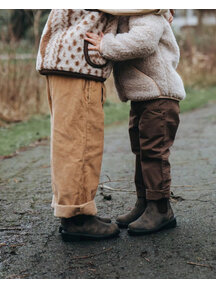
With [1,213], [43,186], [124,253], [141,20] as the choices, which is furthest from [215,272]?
[43,186]

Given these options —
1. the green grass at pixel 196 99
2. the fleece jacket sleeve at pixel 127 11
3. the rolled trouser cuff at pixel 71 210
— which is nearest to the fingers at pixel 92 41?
the fleece jacket sleeve at pixel 127 11

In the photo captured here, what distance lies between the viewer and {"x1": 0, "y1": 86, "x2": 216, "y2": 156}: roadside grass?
536 cm

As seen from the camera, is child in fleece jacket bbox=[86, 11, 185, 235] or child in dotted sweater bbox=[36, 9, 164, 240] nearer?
child in dotted sweater bbox=[36, 9, 164, 240]

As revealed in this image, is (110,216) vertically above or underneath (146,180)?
underneath

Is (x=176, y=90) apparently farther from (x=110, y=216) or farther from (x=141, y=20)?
(x=110, y=216)

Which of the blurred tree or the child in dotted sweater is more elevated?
the blurred tree

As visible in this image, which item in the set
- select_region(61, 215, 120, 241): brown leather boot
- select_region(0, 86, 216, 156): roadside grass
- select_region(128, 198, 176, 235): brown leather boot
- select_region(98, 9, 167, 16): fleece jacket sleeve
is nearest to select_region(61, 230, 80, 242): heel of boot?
select_region(61, 215, 120, 241): brown leather boot

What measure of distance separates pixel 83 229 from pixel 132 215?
37cm

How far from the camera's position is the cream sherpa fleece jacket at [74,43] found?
2.02 meters

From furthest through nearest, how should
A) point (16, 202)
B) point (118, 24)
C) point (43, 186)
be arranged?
1. point (43, 186)
2. point (16, 202)
3. point (118, 24)

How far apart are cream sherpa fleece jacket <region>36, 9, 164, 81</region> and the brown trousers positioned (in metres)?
0.34

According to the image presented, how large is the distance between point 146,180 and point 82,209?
0.40 meters

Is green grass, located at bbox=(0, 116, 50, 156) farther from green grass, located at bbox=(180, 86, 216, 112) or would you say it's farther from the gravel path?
green grass, located at bbox=(180, 86, 216, 112)

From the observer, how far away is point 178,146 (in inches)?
193
